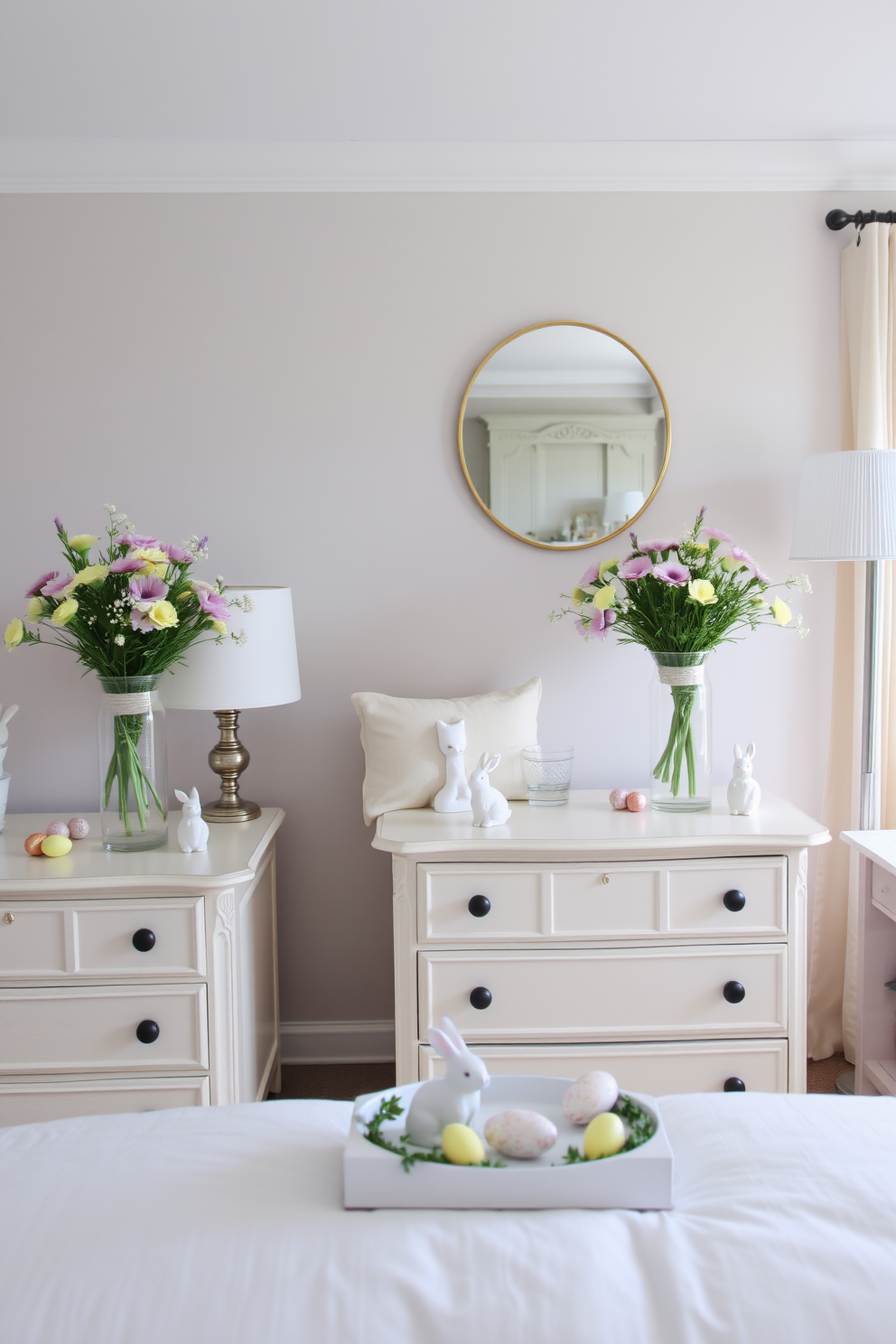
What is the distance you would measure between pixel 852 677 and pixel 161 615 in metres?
1.84

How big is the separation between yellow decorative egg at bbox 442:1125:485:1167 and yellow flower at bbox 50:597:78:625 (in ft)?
4.67

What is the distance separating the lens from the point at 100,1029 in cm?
203

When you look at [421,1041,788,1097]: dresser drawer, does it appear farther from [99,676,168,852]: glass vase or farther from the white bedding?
the white bedding

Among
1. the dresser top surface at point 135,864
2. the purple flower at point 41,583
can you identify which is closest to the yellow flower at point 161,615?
the purple flower at point 41,583

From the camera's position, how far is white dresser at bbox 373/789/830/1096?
2.11 metres

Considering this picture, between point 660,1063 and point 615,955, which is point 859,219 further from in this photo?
point 660,1063

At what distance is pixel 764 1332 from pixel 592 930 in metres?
1.34

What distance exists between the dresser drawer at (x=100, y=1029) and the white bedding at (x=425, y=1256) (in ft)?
3.54

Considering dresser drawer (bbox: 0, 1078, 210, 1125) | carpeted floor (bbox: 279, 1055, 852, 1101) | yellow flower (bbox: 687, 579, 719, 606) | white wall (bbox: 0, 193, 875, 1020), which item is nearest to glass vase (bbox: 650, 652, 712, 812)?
yellow flower (bbox: 687, 579, 719, 606)

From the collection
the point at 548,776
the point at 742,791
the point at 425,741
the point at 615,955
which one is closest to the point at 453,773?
the point at 425,741

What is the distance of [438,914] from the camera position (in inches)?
83.0

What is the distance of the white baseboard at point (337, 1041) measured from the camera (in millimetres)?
2697

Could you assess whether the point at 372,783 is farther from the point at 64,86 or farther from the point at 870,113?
the point at 870,113

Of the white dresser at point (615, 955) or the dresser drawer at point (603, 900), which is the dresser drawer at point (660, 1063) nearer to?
the white dresser at point (615, 955)
